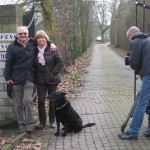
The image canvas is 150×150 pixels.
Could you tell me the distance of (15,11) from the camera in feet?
21.2

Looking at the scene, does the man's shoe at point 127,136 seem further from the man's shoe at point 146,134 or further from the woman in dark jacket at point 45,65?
the woman in dark jacket at point 45,65

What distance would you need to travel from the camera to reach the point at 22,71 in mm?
6000

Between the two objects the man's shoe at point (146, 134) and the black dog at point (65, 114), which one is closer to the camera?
the man's shoe at point (146, 134)

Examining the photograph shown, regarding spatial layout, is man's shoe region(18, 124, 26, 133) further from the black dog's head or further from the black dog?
the black dog's head

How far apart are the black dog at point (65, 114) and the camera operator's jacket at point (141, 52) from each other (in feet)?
5.01

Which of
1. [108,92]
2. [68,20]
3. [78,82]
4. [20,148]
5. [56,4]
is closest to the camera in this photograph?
[20,148]

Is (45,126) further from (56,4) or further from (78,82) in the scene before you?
(56,4)

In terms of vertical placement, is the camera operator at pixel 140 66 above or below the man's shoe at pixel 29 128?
above

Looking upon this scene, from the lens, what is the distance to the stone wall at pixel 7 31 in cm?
646

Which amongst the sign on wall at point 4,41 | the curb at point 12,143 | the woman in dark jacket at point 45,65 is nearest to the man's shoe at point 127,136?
the woman in dark jacket at point 45,65

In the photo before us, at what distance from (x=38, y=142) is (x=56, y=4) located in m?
11.3

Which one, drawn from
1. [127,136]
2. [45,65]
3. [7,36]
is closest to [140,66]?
[127,136]

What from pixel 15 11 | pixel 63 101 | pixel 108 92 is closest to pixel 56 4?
pixel 108 92

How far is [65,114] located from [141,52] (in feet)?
6.25
